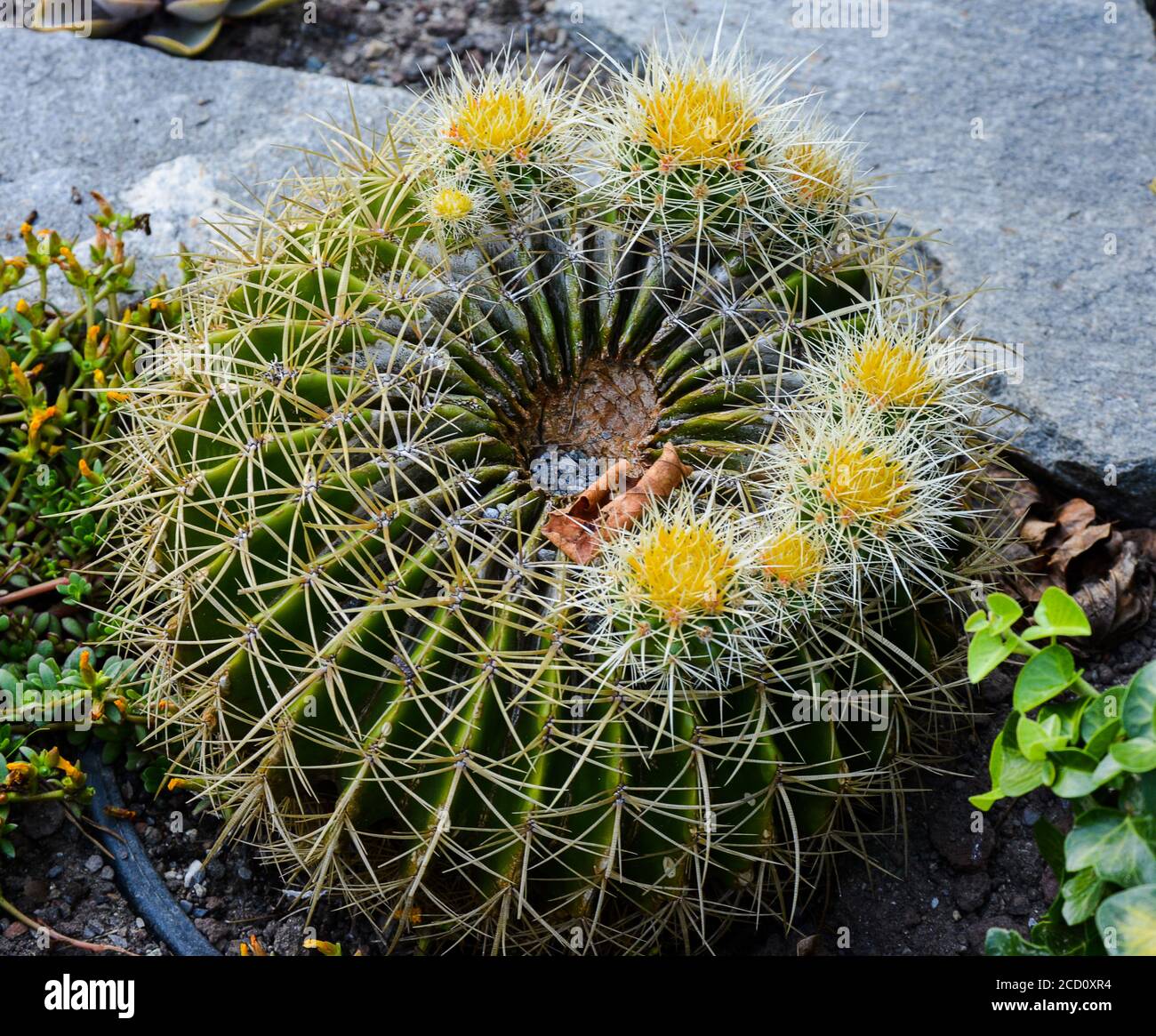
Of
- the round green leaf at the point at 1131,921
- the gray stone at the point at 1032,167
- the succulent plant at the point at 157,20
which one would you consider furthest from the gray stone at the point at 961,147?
the round green leaf at the point at 1131,921

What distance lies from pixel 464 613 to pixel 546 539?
0.21 meters

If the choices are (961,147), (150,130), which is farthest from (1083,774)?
(150,130)

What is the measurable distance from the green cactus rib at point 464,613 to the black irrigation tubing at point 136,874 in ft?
0.89

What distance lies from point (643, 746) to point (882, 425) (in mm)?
750

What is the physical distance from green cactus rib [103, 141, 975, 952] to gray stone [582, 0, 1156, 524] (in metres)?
1.12

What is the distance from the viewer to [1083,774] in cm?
183

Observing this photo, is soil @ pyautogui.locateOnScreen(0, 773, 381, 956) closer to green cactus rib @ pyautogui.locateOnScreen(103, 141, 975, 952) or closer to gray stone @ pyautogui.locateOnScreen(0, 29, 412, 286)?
green cactus rib @ pyautogui.locateOnScreen(103, 141, 975, 952)

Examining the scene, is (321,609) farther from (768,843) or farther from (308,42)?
(308,42)

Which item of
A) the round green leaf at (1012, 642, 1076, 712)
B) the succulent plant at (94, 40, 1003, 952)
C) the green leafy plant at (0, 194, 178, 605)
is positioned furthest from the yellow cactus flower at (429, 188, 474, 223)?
the round green leaf at (1012, 642, 1076, 712)

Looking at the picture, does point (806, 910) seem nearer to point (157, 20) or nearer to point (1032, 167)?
point (1032, 167)

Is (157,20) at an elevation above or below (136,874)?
above

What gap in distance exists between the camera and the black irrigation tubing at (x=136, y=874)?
8.84ft
